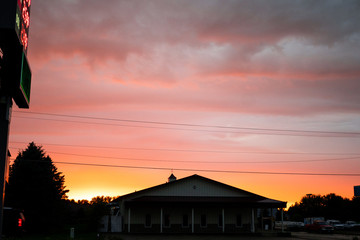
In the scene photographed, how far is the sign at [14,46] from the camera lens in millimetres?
14180

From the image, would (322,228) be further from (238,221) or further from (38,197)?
(38,197)

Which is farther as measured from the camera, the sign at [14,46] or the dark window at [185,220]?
the dark window at [185,220]

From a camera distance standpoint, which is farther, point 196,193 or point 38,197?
point 196,193

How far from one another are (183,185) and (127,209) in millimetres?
7328

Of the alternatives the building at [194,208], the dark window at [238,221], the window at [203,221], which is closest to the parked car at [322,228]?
the building at [194,208]


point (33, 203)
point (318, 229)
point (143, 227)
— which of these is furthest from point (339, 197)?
point (33, 203)

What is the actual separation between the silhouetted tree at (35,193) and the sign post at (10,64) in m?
33.6

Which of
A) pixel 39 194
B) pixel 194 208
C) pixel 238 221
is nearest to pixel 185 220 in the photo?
pixel 194 208

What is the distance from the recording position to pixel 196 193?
5091cm

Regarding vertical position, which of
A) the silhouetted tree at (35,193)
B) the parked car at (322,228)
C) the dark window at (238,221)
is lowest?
the parked car at (322,228)

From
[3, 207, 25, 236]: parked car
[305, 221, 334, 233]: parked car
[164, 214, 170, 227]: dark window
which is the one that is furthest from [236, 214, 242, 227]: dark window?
[3, 207, 25, 236]: parked car

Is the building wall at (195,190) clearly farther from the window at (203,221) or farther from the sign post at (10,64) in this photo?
the sign post at (10,64)

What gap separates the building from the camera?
48375 millimetres

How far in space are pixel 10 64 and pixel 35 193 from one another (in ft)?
117
